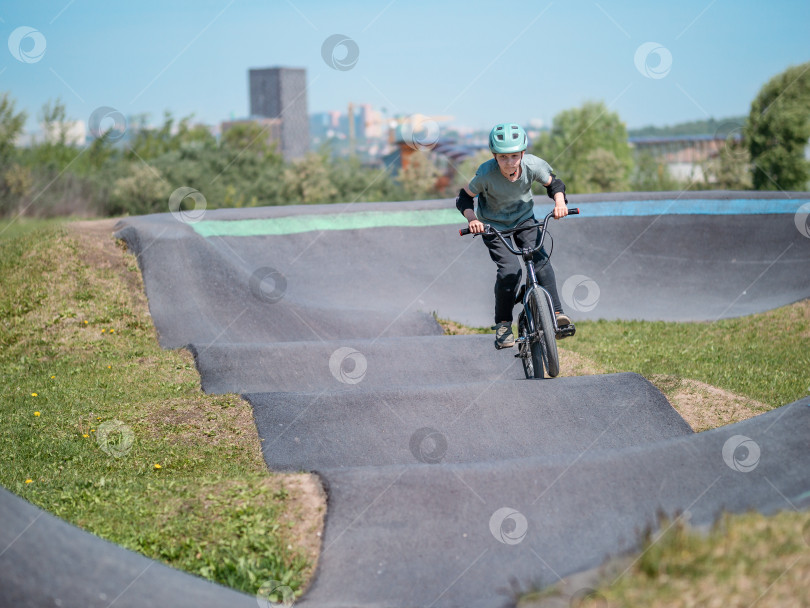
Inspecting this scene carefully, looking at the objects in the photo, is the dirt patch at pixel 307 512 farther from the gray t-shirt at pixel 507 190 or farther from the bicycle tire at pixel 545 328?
the gray t-shirt at pixel 507 190

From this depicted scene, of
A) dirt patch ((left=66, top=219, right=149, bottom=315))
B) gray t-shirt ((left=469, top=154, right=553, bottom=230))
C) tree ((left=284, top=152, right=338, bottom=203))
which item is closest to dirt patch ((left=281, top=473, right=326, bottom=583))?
gray t-shirt ((left=469, top=154, right=553, bottom=230))

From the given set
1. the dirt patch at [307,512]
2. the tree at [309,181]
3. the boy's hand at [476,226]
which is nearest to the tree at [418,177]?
the tree at [309,181]

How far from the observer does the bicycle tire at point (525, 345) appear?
728 centimetres

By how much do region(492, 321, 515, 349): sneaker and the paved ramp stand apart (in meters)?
0.46

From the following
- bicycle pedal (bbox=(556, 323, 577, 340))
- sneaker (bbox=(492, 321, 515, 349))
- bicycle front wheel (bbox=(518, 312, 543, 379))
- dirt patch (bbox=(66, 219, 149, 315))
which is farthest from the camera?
dirt patch (bbox=(66, 219, 149, 315))

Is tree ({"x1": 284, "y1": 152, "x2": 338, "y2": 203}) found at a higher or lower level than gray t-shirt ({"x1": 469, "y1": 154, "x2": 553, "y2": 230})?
higher

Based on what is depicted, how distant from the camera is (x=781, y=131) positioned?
34.6 m

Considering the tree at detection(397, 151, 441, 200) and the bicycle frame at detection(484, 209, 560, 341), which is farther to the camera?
the tree at detection(397, 151, 441, 200)

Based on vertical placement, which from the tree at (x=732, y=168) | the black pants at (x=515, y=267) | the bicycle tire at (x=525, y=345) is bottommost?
the bicycle tire at (x=525, y=345)

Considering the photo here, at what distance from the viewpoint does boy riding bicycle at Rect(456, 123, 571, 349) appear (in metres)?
6.88

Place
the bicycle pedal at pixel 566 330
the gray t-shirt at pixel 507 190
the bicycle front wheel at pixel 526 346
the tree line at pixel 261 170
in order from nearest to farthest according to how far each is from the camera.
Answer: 1. the bicycle pedal at pixel 566 330
2. the gray t-shirt at pixel 507 190
3. the bicycle front wheel at pixel 526 346
4. the tree line at pixel 261 170

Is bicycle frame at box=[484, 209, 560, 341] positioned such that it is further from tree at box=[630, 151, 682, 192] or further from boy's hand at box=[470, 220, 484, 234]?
tree at box=[630, 151, 682, 192]

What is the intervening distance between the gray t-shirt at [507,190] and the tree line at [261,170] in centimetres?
1843

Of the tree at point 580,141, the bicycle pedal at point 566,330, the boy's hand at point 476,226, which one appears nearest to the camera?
the bicycle pedal at point 566,330
